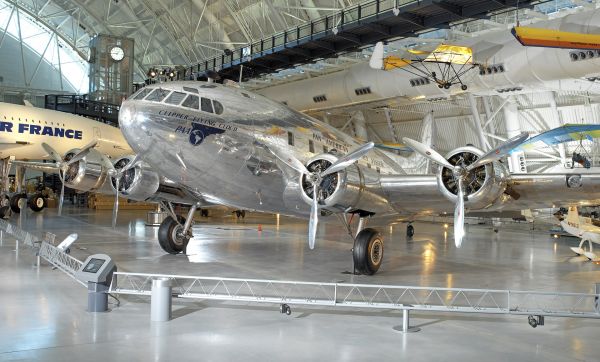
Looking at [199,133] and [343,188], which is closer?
[199,133]

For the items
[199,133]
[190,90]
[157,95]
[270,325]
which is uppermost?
[190,90]

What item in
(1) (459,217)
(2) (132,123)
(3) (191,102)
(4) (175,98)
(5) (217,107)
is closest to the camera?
(1) (459,217)

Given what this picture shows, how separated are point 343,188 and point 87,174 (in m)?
7.62

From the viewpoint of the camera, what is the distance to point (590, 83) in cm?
2219

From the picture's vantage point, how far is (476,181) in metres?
11.4

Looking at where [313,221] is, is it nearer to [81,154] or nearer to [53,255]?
[53,255]

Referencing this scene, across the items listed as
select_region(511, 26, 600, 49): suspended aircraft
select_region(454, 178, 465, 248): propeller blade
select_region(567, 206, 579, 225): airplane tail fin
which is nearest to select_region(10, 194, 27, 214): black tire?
select_region(511, 26, 600, 49): suspended aircraft

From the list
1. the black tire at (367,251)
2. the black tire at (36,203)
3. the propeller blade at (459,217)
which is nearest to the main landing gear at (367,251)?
the black tire at (367,251)

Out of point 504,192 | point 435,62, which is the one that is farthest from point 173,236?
point 435,62

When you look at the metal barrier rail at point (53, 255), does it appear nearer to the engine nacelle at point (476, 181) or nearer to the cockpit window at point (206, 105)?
the cockpit window at point (206, 105)

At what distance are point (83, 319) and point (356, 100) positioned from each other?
85.3 feet

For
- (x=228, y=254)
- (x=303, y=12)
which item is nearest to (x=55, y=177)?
(x=303, y=12)

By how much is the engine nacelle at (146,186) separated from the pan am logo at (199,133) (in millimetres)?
3310

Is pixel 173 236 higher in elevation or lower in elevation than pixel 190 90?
lower
